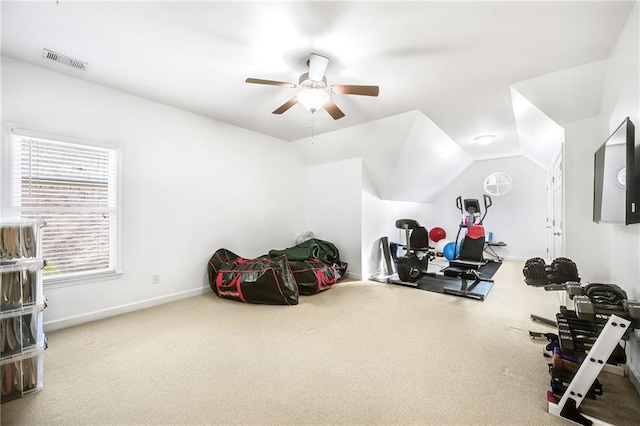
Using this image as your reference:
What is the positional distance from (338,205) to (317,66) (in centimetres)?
320

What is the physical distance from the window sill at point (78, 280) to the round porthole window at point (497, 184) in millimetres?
8487

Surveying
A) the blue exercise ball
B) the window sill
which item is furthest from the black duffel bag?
the blue exercise ball

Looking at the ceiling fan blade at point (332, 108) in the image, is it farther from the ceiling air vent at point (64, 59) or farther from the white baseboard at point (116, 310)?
the white baseboard at point (116, 310)

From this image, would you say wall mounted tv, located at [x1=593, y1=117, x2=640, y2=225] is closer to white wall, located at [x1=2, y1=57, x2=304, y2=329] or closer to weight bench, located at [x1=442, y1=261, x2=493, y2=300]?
Answer: weight bench, located at [x1=442, y1=261, x2=493, y2=300]

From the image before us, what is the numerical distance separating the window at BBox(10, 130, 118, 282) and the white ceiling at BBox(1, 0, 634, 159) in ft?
2.91

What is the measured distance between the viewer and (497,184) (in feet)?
24.2

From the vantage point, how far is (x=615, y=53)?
2340 millimetres

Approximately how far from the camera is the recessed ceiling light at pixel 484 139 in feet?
16.8

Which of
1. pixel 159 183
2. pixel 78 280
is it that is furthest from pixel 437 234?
pixel 78 280

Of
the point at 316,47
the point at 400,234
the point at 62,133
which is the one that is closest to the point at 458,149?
the point at 400,234

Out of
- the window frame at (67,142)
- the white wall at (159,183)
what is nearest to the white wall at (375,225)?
the white wall at (159,183)

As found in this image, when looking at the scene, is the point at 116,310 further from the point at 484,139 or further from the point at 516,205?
the point at 516,205

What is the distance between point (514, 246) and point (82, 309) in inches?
350

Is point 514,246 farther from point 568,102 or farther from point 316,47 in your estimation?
point 316,47
